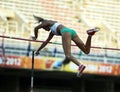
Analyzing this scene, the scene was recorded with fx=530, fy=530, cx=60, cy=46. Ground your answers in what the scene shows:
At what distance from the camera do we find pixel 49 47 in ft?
47.2

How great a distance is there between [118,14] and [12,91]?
280 inches

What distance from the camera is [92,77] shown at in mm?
16078

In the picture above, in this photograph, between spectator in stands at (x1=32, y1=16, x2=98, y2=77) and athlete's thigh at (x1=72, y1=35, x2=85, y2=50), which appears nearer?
spectator in stands at (x1=32, y1=16, x2=98, y2=77)

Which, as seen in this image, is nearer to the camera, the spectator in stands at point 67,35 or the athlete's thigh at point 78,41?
the spectator in stands at point 67,35

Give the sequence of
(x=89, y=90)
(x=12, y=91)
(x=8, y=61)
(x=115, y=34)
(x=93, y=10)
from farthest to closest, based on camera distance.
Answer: (x=93, y=10)
(x=115, y=34)
(x=89, y=90)
(x=12, y=91)
(x=8, y=61)

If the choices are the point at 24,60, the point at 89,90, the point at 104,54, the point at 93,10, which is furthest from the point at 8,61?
the point at 93,10

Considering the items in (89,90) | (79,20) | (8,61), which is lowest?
(89,90)

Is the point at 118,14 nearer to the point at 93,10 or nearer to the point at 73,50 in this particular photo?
the point at 93,10

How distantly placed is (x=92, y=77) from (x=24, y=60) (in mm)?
3082

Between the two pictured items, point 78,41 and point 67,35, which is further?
point 78,41

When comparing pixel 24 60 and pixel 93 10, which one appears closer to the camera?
pixel 24 60

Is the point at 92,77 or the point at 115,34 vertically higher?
the point at 115,34

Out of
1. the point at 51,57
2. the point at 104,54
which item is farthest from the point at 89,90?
the point at 51,57

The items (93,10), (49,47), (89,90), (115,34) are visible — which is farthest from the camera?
(93,10)
